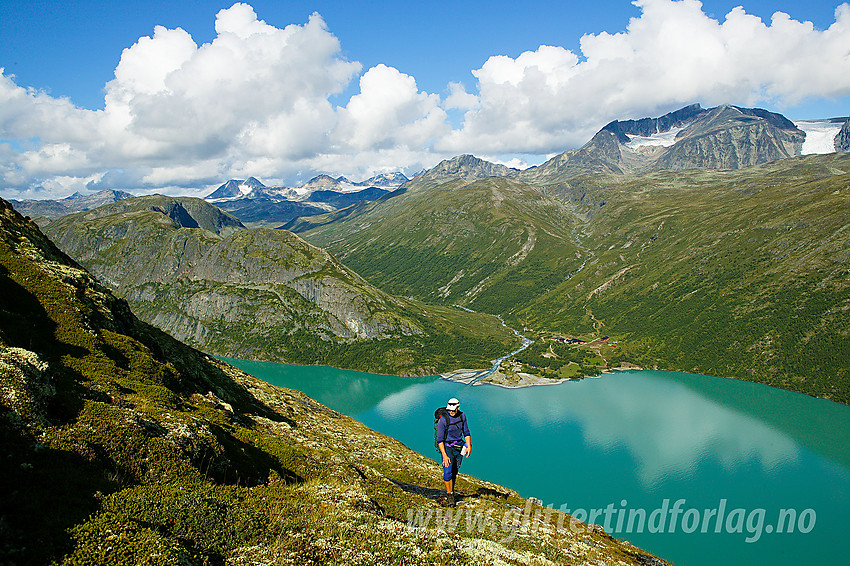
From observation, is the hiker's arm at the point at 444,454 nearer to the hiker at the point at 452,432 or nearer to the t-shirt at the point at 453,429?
the hiker at the point at 452,432

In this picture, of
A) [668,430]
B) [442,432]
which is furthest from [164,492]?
[668,430]

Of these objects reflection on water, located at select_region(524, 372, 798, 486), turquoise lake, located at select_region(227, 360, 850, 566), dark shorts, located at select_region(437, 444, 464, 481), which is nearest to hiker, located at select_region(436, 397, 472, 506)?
dark shorts, located at select_region(437, 444, 464, 481)

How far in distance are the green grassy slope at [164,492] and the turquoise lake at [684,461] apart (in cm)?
9060

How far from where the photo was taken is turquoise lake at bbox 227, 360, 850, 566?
101 m

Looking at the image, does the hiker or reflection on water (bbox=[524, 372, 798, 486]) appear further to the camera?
reflection on water (bbox=[524, 372, 798, 486])

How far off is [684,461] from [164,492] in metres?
157

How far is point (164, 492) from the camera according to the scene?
16.9 meters

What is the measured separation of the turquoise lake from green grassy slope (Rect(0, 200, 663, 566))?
90598 mm

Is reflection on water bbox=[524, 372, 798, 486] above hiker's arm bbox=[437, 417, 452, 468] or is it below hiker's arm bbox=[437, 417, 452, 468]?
below

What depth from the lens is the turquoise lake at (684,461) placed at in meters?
101

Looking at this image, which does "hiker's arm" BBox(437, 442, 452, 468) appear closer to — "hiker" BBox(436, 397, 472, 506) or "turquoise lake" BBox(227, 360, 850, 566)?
"hiker" BBox(436, 397, 472, 506)

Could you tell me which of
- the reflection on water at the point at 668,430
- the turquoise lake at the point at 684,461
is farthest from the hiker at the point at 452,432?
the reflection on water at the point at 668,430

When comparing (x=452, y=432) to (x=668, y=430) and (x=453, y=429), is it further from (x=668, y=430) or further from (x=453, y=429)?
(x=668, y=430)

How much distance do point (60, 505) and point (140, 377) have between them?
2501 cm
